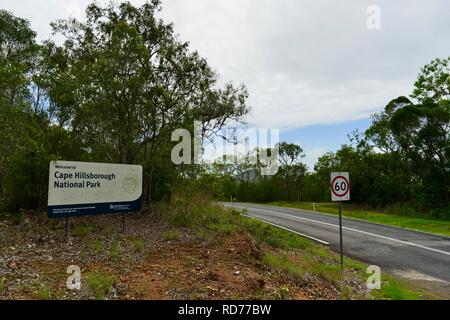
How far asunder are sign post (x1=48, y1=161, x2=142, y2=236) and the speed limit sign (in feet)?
19.2

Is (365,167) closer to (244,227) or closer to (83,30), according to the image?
(244,227)

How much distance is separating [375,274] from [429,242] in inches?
245

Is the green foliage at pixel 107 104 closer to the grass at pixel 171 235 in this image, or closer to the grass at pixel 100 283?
the grass at pixel 171 235

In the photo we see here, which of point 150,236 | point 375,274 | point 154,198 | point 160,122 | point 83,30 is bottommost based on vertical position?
point 375,274

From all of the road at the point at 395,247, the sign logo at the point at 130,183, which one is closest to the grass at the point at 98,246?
the sign logo at the point at 130,183

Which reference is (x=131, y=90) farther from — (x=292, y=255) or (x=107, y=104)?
(x=292, y=255)

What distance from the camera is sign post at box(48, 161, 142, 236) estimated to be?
888 centimetres

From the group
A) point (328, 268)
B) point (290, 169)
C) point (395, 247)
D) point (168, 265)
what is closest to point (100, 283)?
point (168, 265)

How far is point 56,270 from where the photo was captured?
270 inches

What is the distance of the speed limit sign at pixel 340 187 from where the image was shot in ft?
27.8

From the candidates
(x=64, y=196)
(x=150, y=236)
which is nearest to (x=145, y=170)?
(x=150, y=236)

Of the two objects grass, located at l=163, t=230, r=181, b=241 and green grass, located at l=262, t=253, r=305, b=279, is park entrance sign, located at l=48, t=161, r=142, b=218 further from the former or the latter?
green grass, located at l=262, t=253, r=305, b=279

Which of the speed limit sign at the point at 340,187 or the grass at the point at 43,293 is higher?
the speed limit sign at the point at 340,187

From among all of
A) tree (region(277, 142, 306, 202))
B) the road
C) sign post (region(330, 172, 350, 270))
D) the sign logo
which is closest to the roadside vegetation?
the road
